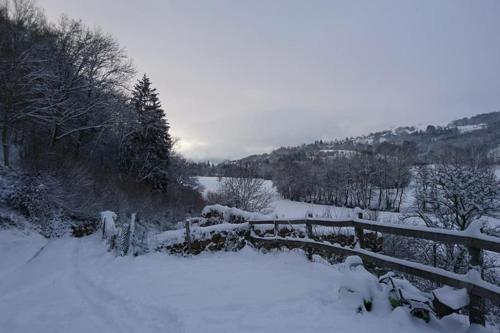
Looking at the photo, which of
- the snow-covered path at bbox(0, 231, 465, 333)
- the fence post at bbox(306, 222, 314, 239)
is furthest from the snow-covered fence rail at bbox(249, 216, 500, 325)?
the fence post at bbox(306, 222, 314, 239)

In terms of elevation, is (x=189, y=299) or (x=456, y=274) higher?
(x=456, y=274)

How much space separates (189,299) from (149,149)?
92.0 ft

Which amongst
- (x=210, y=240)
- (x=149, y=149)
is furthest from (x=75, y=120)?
(x=210, y=240)

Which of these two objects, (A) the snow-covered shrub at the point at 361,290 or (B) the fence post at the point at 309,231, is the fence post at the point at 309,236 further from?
(A) the snow-covered shrub at the point at 361,290

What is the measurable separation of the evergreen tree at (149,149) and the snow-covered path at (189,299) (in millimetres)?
22349

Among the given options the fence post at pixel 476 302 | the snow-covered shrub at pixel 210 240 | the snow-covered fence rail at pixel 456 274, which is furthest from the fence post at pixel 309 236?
the fence post at pixel 476 302

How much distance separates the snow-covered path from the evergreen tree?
22.3 meters

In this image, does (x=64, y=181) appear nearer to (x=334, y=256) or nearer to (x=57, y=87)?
(x=57, y=87)

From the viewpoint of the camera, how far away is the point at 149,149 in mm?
31344

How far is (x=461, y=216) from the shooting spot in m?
18.2

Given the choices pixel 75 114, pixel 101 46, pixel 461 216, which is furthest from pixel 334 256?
pixel 101 46

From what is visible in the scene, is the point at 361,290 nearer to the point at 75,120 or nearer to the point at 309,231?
the point at 309,231

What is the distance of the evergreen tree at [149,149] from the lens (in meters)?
31.0

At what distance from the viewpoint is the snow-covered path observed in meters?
3.94
